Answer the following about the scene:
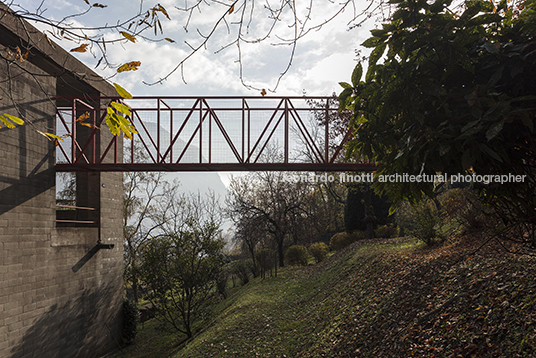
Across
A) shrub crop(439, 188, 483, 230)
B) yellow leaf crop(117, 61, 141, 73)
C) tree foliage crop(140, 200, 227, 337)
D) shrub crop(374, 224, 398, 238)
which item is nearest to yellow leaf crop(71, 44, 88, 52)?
yellow leaf crop(117, 61, 141, 73)

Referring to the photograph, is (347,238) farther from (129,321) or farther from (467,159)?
(467,159)

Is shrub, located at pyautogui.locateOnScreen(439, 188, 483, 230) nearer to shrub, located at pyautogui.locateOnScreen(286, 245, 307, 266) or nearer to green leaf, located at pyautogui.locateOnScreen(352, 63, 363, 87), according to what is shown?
green leaf, located at pyautogui.locateOnScreen(352, 63, 363, 87)

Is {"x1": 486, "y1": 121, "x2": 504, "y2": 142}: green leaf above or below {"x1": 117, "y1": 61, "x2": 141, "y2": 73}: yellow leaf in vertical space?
below

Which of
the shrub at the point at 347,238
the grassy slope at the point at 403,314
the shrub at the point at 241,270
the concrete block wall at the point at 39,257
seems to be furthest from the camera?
the shrub at the point at 241,270

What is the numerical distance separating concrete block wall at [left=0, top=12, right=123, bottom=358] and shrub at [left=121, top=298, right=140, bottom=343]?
712mm

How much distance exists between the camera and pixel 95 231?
32.1 ft

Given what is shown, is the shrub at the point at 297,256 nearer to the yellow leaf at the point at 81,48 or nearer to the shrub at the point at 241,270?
the shrub at the point at 241,270

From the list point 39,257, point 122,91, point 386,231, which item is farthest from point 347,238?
point 122,91

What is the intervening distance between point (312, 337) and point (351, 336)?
1.10 metres

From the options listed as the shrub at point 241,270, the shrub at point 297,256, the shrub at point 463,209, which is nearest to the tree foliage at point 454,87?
the shrub at point 463,209

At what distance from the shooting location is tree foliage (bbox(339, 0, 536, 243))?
173cm

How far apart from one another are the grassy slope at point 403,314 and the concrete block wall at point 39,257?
278 centimetres

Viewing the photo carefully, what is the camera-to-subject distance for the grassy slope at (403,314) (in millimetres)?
3707

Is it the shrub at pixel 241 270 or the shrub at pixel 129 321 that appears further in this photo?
the shrub at pixel 241 270
